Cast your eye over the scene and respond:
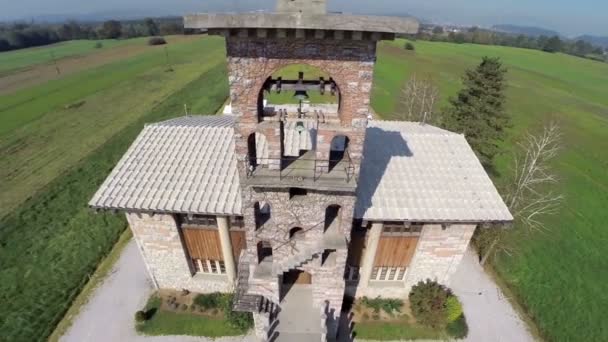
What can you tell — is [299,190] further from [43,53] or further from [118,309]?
[43,53]

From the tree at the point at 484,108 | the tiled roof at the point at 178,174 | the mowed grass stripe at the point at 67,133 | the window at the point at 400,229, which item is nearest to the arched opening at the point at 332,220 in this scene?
the window at the point at 400,229

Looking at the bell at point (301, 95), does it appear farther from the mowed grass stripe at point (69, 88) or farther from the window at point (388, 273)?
the mowed grass stripe at point (69, 88)

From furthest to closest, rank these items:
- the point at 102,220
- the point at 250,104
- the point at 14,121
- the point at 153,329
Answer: the point at 14,121, the point at 102,220, the point at 153,329, the point at 250,104

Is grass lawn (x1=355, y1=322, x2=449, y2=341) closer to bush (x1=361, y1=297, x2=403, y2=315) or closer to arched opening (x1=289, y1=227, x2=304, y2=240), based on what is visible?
bush (x1=361, y1=297, x2=403, y2=315)

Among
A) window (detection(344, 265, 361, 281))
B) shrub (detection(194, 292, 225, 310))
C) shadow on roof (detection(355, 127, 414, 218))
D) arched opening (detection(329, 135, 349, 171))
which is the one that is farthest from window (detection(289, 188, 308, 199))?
Result: shrub (detection(194, 292, 225, 310))

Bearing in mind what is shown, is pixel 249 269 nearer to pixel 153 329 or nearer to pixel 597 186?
pixel 153 329

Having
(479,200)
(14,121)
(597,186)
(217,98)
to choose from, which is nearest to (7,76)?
(14,121)
